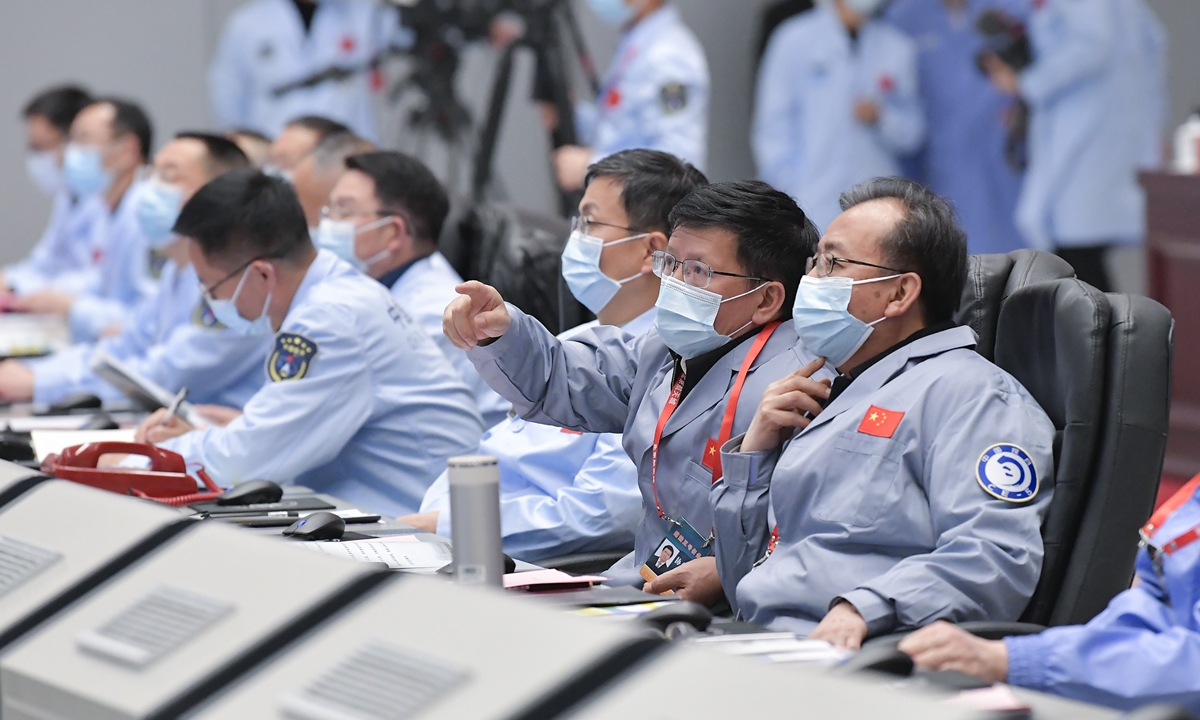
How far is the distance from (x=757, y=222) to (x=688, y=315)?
17 centimetres

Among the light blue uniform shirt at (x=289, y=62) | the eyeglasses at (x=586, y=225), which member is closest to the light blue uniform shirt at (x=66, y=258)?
the light blue uniform shirt at (x=289, y=62)

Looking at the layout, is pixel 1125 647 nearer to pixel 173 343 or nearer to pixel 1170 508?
pixel 1170 508

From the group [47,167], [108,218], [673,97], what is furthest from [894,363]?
[47,167]

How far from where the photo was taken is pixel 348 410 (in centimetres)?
271

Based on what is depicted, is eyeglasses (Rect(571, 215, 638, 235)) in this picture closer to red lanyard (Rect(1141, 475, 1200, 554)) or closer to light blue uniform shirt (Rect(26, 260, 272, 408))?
light blue uniform shirt (Rect(26, 260, 272, 408))

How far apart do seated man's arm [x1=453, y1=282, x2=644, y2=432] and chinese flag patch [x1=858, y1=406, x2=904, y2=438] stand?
0.57 meters

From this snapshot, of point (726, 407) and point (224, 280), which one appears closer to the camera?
point (726, 407)

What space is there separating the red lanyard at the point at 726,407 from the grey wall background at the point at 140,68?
592cm

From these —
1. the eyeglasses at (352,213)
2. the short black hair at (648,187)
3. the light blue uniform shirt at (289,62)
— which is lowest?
the eyeglasses at (352,213)

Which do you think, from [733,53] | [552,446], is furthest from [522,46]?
[552,446]

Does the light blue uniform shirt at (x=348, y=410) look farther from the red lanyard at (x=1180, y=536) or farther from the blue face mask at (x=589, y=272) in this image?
the red lanyard at (x=1180, y=536)

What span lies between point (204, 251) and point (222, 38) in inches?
213

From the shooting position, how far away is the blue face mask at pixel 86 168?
5.50 metres

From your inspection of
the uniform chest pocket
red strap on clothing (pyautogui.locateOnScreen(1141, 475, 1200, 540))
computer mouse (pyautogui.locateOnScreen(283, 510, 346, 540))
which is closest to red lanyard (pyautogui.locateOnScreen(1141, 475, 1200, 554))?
red strap on clothing (pyautogui.locateOnScreen(1141, 475, 1200, 540))
